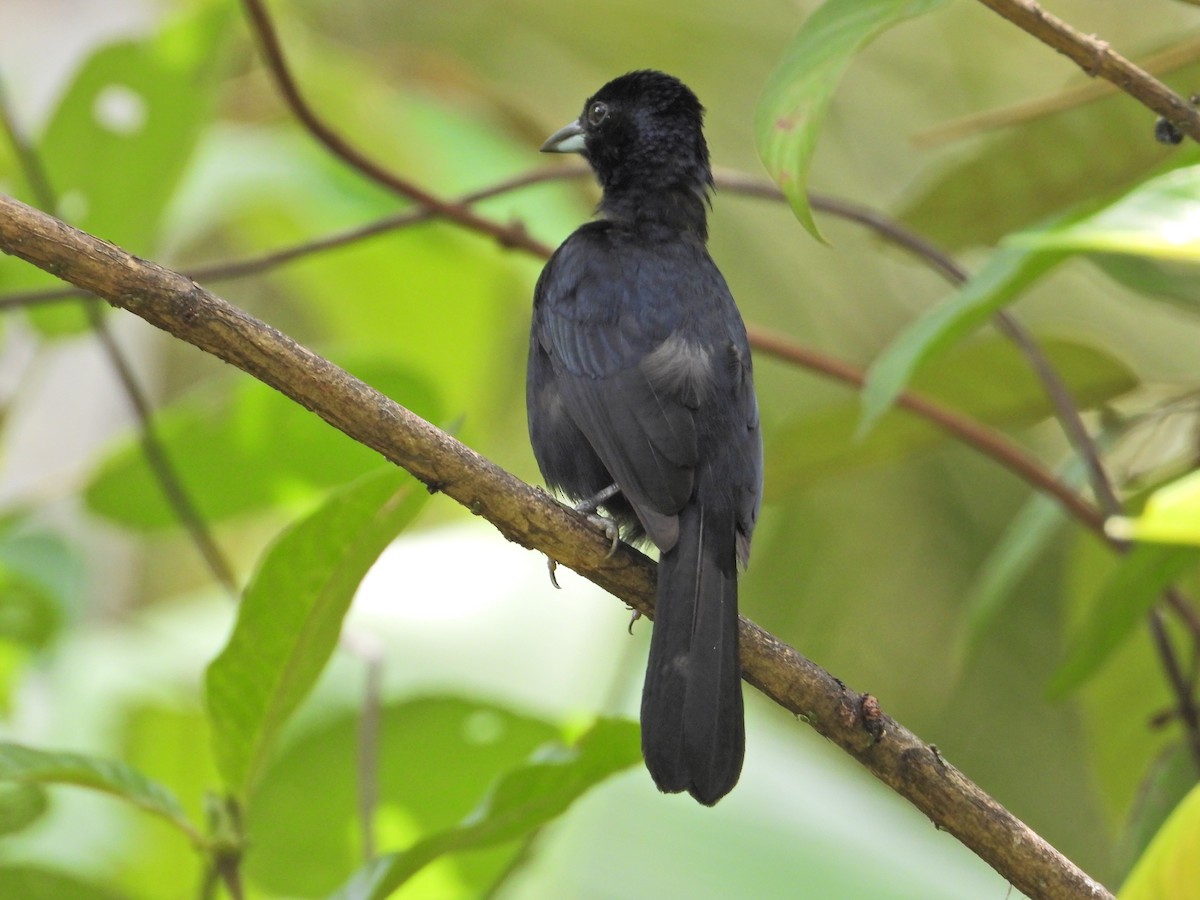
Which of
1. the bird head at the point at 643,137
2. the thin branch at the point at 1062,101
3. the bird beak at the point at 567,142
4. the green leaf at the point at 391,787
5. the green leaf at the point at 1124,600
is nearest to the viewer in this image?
the green leaf at the point at 1124,600

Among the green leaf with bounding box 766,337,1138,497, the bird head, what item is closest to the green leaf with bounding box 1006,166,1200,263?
the green leaf with bounding box 766,337,1138,497

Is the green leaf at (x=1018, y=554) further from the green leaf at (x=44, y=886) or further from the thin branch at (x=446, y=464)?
the green leaf at (x=44, y=886)

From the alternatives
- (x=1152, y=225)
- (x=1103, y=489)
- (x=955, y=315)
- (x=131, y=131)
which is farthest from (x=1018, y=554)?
(x=131, y=131)

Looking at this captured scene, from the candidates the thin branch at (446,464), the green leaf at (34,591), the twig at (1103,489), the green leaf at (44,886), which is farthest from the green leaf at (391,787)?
the twig at (1103,489)

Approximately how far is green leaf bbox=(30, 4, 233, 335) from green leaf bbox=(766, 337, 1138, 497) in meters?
1.70

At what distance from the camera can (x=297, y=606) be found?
2168 millimetres

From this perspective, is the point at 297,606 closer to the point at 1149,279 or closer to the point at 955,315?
the point at 955,315

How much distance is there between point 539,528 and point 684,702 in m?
0.46

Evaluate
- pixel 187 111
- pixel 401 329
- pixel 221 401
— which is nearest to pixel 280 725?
pixel 221 401

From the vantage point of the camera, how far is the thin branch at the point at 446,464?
187 centimetres

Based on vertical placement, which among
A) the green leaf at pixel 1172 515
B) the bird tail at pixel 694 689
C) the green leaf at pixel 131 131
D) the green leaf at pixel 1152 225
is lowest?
the green leaf at pixel 1172 515

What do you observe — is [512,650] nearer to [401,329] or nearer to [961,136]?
[401,329]

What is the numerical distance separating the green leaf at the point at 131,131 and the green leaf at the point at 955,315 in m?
1.93

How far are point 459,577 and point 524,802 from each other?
218 cm
